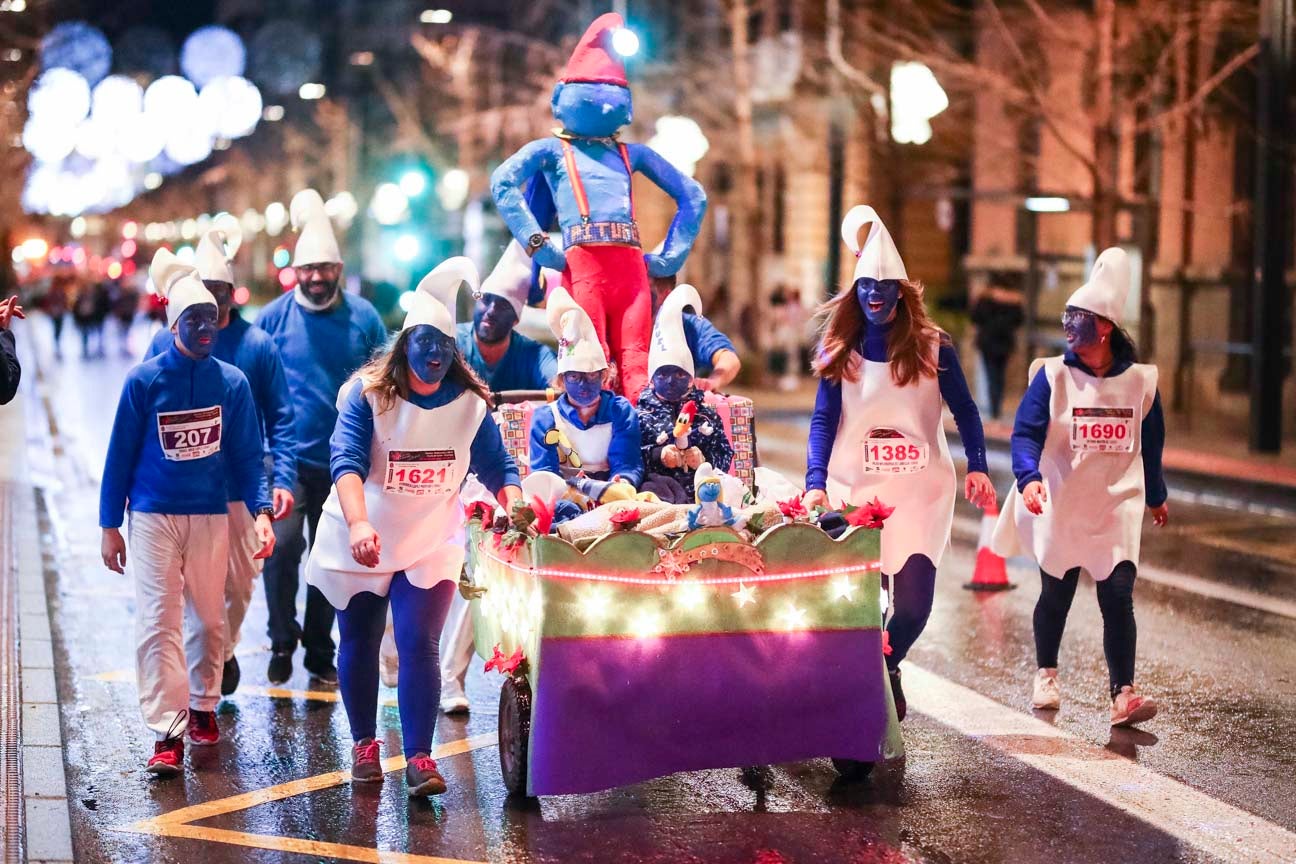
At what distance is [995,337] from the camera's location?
25.3 metres

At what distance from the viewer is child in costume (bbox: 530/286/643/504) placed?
7566 millimetres

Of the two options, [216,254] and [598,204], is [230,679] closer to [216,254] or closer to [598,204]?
[216,254]

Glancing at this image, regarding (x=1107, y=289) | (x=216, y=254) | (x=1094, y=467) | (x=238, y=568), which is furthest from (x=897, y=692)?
(x=216, y=254)

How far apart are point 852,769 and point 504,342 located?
287cm

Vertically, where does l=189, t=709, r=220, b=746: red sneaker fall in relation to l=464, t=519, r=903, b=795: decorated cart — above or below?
below

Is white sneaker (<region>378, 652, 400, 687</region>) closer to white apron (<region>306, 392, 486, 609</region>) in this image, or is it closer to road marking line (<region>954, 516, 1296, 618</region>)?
white apron (<region>306, 392, 486, 609</region>)

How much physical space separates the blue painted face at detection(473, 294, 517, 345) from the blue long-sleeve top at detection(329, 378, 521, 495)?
1.70 m

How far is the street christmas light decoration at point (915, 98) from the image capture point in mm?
24516

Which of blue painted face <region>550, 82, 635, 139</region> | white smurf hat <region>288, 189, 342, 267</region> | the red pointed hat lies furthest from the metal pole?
white smurf hat <region>288, 189, 342, 267</region>

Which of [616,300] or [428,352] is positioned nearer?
[428,352]

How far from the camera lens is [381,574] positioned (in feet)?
23.1

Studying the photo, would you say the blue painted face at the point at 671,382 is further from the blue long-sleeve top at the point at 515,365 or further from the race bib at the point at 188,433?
the race bib at the point at 188,433

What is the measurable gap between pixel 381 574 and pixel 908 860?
2.18 meters

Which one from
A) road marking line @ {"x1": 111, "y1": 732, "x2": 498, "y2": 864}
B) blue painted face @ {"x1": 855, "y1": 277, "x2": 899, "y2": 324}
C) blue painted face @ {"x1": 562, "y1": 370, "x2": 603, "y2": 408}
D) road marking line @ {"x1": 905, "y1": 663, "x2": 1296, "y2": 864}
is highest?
blue painted face @ {"x1": 855, "y1": 277, "x2": 899, "y2": 324}
